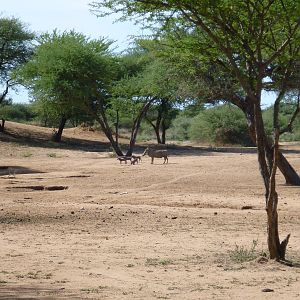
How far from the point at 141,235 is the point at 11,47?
A: 44475mm

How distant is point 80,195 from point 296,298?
14.4 metres

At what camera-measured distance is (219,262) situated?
10445mm

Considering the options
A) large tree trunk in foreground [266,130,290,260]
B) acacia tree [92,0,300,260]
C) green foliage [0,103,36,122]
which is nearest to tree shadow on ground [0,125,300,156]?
green foliage [0,103,36,122]

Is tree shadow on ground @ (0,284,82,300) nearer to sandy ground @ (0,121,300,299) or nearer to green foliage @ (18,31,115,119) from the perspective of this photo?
sandy ground @ (0,121,300,299)

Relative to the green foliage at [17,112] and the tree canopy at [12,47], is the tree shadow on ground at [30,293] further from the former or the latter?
the green foliage at [17,112]

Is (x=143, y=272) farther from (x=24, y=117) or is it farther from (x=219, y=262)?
(x=24, y=117)

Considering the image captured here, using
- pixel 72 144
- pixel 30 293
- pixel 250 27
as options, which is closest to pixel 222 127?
pixel 72 144

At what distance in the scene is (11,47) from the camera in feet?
183

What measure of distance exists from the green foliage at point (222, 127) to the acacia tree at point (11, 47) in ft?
64.7

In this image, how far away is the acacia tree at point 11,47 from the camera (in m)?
55.1

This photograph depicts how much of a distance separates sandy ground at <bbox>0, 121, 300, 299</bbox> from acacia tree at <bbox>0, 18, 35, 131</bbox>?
2762cm

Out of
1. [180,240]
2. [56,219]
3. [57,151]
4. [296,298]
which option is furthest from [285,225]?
[57,151]

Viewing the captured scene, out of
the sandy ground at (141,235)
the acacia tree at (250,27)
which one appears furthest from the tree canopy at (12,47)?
the acacia tree at (250,27)

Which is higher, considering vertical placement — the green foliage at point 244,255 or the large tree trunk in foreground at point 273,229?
the large tree trunk in foreground at point 273,229
